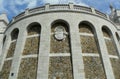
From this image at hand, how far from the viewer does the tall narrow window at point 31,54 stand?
14.5 meters

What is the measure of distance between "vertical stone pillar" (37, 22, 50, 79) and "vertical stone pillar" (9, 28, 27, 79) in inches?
89.6

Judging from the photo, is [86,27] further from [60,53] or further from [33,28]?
[33,28]

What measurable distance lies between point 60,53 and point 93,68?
3429mm

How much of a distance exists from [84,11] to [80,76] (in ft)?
25.9

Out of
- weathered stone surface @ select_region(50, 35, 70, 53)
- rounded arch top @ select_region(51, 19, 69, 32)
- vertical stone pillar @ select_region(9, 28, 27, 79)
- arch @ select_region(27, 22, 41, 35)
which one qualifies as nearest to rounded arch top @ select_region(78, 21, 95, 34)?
rounded arch top @ select_region(51, 19, 69, 32)

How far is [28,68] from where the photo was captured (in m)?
14.8

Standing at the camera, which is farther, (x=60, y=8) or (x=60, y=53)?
(x=60, y=8)

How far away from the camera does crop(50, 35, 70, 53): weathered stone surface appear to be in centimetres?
1527

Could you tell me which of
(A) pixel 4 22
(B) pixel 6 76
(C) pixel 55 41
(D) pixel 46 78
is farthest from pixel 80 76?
(A) pixel 4 22

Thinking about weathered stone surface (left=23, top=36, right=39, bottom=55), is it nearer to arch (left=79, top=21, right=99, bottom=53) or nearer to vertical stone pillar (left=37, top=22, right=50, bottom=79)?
vertical stone pillar (left=37, top=22, right=50, bottom=79)

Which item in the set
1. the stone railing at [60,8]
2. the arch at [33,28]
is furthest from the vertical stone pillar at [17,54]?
the stone railing at [60,8]

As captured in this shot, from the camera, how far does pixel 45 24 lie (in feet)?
54.1

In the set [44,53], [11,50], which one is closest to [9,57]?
[11,50]

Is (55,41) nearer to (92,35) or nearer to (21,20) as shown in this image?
(92,35)
